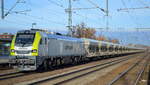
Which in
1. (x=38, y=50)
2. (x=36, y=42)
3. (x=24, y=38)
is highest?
(x=24, y=38)

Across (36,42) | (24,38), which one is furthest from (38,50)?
(24,38)

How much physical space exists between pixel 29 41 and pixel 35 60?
5.63ft

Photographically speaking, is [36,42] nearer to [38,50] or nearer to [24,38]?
[38,50]

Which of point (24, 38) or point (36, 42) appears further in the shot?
point (24, 38)

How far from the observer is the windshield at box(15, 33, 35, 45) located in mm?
19470

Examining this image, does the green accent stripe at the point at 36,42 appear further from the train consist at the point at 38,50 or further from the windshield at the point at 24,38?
the windshield at the point at 24,38

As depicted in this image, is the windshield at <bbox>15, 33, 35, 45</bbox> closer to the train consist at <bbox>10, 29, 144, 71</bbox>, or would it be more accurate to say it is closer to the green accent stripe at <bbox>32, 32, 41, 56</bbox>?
the train consist at <bbox>10, 29, 144, 71</bbox>

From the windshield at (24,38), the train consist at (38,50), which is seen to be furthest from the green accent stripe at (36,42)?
the windshield at (24,38)

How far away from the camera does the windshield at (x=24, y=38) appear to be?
19.5m

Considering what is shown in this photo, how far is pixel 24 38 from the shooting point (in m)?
19.7

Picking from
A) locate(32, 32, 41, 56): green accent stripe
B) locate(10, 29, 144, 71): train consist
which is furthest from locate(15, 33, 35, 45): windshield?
locate(32, 32, 41, 56): green accent stripe

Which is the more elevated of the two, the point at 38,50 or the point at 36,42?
the point at 36,42

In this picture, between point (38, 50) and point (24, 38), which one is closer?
point (38, 50)

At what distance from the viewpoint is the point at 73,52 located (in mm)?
29391
